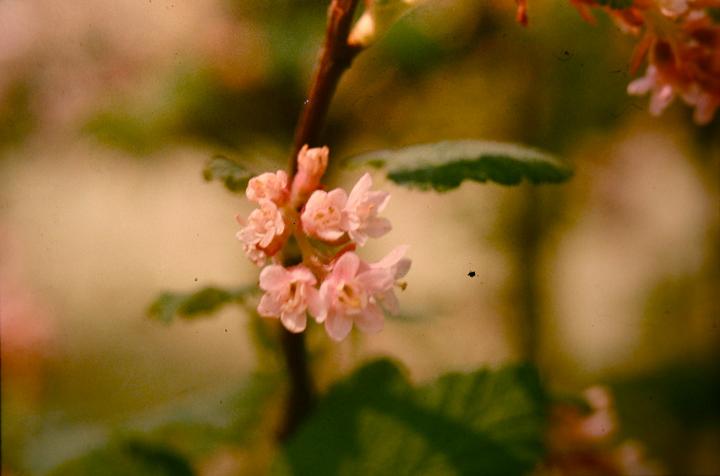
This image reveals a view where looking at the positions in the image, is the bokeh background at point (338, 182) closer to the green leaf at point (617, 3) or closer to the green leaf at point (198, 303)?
the green leaf at point (198, 303)

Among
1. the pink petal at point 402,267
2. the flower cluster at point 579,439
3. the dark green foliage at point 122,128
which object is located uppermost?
the dark green foliage at point 122,128

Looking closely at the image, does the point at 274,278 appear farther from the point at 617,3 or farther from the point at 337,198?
the point at 617,3

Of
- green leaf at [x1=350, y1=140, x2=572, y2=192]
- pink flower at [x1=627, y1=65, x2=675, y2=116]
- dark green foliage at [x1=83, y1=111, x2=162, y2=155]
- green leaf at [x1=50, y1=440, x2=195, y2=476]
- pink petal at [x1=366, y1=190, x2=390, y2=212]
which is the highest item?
pink flower at [x1=627, y1=65, x2=675, y2=116]

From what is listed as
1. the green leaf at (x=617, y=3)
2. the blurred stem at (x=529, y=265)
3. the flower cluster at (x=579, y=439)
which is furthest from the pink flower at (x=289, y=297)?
the blurred stem at (x=529, y=265)

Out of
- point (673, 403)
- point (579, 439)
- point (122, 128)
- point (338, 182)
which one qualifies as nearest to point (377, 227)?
point (579, 439)

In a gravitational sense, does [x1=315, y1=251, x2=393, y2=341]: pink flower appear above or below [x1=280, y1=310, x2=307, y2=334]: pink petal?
above

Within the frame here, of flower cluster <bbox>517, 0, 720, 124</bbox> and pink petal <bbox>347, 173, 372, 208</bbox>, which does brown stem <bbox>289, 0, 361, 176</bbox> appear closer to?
pink petal <bbox>347, 173, 372, 208</bbox>

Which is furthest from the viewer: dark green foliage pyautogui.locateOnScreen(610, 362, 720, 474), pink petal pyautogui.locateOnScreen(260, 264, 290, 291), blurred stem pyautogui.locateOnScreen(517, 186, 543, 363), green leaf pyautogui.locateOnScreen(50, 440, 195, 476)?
dark green foliage pyautogui.locateOnScreen(610, 362, 720, 474)

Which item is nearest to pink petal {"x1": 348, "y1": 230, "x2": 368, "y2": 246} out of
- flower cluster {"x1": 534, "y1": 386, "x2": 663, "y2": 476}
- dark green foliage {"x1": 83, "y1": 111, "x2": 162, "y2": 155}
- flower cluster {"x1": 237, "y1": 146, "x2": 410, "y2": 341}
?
flower cluster {"x1": 237, "y1": 146, "x2": 410, "y2": 341}
